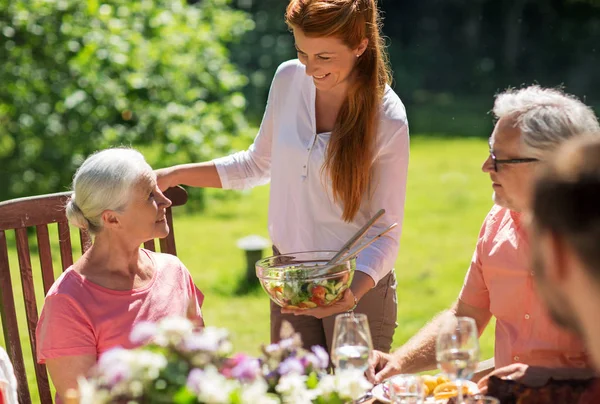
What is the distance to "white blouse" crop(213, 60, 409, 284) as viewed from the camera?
3.16 meters

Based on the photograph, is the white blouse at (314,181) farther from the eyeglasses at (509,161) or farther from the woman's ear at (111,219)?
the woman's ear at (111,219)

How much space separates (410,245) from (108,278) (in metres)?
5.15

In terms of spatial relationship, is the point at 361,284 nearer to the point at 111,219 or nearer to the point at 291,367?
the point at 111,219

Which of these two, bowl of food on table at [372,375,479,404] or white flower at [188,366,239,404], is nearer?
white flower at [188,366,239,404]

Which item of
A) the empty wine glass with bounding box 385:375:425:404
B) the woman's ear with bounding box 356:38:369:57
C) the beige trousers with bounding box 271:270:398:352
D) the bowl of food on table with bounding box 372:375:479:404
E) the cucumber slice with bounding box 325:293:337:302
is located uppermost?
the woman's ear with bounding box 356:38:369:57

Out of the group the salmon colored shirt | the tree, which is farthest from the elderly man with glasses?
the tree

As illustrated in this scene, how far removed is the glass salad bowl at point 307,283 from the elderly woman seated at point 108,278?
29 cm

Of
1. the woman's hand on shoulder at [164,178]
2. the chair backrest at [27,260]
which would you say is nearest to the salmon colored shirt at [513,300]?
the woman's hand on shoulder at [164,178]

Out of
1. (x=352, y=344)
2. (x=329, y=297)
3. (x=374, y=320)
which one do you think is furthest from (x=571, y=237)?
(x=374, y=320)

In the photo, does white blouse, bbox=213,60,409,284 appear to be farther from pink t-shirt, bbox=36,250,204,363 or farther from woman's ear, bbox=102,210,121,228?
woman's ear, bbox=102,210,121,228

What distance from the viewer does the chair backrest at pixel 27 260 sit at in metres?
3.05

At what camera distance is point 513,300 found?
2.83 m

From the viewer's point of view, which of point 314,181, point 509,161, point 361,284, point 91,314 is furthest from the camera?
point 314,181

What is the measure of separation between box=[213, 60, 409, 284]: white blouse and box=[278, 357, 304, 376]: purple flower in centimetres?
122
